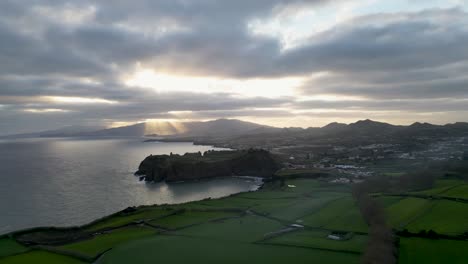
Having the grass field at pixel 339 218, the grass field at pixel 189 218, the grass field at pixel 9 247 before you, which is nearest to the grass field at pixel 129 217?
the grass field at pixel 189 218

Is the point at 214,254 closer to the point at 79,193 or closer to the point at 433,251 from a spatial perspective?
the point at 433,251

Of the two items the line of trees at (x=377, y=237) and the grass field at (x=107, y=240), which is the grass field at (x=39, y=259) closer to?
the grass field at (x=107, y=240)

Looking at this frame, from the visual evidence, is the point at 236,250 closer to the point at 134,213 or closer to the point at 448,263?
the point at 448,263

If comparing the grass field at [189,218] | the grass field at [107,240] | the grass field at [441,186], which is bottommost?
the grass field at [107,240]

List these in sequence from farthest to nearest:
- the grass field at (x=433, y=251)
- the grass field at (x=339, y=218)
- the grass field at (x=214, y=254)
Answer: the grass field at (x=339, y=218)
the grass field at (x=214, y=254)
the grass field at (x=433, y=251)

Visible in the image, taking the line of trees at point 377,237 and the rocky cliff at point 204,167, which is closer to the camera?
the line of trees at point 377,237

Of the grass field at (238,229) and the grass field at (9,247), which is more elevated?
the grass field at (238,229)

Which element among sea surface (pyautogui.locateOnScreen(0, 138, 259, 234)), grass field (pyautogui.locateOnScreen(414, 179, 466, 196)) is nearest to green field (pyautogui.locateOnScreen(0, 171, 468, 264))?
grass field (pyautogui.locateOnScreen(414, 179, 466, 196))
